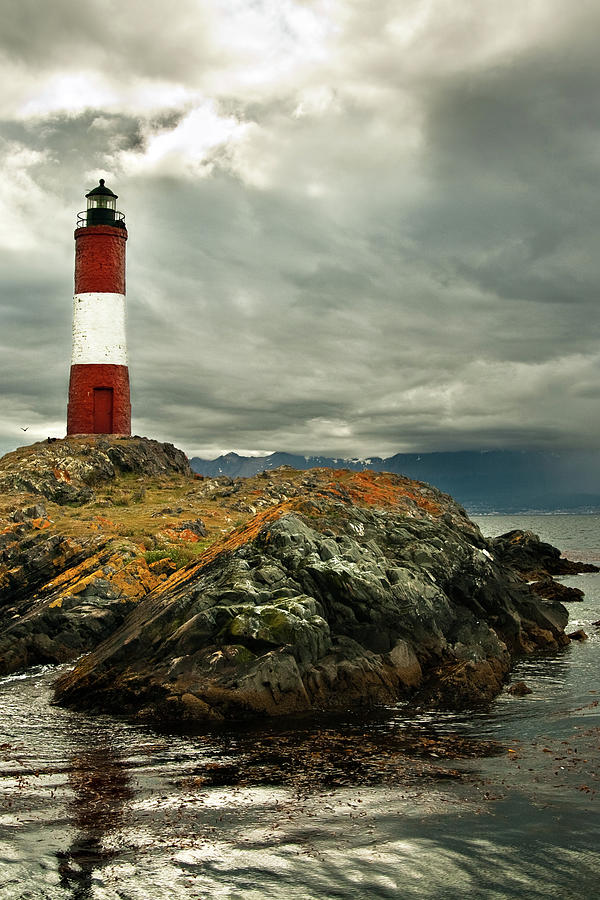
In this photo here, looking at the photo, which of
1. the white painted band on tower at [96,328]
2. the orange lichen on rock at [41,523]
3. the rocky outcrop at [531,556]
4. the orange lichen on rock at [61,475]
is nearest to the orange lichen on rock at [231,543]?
the orange lichen on rock at [41,523]

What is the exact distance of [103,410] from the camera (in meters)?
47.4

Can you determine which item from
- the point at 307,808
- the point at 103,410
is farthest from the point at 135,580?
the point at 103,410

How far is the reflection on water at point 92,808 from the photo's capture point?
8.43 m

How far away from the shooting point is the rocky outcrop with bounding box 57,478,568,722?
640 inches

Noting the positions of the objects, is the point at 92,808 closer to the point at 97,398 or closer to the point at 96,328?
the point at 97,398

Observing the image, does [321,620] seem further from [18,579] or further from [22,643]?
[18,579]

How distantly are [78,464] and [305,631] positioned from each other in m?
28.8

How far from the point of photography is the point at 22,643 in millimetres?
21312

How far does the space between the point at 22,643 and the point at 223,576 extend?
691 centimetres

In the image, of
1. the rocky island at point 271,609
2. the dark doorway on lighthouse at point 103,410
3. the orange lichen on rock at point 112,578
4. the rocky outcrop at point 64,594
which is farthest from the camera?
the dark doorway on lighthouse at point 103,410

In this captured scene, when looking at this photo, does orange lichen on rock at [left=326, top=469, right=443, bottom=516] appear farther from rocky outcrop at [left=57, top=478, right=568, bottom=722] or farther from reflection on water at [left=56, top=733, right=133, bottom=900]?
reflection on water at [left=56, top=733, right=133, bottom=900]

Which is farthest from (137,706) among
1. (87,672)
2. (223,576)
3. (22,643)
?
(22,643)

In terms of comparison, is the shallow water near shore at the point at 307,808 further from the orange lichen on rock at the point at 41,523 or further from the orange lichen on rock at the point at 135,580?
the orange lichen on rock at the point at 41,523

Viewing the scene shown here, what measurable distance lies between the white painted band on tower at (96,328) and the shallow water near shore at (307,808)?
1324 inches
